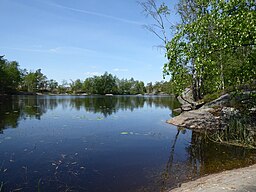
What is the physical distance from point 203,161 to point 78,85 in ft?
506

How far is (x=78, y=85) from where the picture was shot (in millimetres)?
159500

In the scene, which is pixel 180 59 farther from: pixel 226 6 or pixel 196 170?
pixel 196 170

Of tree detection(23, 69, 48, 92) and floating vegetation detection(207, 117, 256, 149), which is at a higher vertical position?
tree detection(23, 69, 48, 92)

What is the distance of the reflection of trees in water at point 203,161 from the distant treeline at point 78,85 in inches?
3696

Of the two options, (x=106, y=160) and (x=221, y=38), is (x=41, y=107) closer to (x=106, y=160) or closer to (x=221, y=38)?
(x=106, y=160)

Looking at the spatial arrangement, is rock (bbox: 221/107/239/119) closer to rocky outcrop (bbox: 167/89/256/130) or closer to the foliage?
rocky outcrop (bbox: 167/89/256/130)

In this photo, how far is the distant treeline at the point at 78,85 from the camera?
337 ft

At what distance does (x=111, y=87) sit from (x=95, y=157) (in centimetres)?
14776

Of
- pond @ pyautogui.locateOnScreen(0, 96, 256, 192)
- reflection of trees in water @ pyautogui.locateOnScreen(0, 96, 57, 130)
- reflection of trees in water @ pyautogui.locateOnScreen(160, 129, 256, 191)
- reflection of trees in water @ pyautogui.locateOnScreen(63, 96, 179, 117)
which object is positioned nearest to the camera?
pond @ pyautogui.locateOnScreen(0, 96, 256, 192)

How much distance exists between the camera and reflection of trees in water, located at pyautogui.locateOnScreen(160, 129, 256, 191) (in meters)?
9.07

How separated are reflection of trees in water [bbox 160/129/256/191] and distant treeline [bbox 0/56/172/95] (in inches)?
3696

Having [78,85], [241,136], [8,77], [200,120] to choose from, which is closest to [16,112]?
[200,120]

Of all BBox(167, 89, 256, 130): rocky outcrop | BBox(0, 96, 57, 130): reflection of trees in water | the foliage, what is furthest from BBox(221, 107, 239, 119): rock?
the foliage

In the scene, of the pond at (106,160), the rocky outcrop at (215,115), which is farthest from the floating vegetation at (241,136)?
the rocky outcrop at (215,115)
